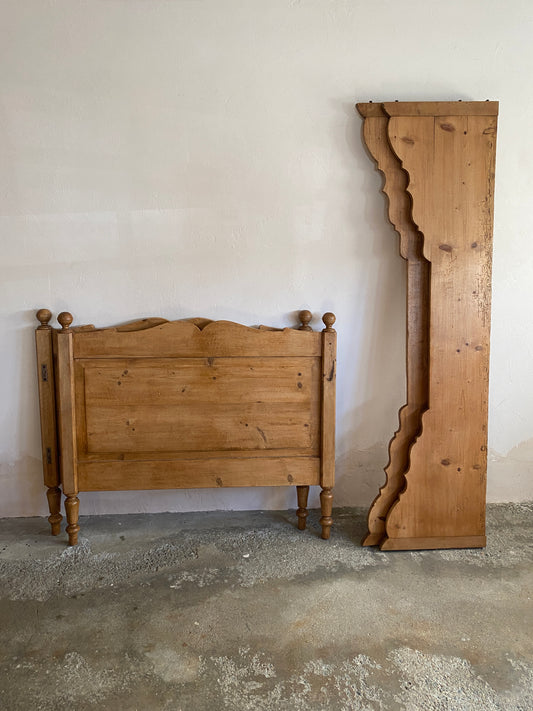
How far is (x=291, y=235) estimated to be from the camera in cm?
262

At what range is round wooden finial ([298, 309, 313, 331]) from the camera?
101 inches

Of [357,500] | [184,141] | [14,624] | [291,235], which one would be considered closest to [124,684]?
[14,624]

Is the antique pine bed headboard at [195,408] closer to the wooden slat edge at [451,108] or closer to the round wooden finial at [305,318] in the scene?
the round wooden finial at [305,318]

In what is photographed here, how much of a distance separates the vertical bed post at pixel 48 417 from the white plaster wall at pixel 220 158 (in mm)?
115

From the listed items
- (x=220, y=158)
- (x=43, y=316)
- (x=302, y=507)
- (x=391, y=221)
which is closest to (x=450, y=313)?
(x=391, y=221)

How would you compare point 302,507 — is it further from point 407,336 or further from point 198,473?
point 407,336

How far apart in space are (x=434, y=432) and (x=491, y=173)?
3.70 feet

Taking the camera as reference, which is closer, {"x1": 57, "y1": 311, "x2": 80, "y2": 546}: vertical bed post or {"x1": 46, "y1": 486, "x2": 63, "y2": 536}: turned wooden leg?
{"x1": 57, "y1": 311, "x2": 80, "y2": 546}: vertical bed post

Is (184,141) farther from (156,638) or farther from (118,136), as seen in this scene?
(156,638)

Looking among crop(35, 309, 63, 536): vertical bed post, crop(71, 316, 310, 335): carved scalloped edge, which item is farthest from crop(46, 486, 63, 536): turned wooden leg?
crop(71, 316, 310, 335): carved scalloped edge

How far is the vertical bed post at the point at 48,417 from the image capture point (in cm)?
255

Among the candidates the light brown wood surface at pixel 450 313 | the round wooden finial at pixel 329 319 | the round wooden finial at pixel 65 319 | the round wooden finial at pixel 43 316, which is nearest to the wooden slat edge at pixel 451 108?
the light brown wood surface at pixel 450 313

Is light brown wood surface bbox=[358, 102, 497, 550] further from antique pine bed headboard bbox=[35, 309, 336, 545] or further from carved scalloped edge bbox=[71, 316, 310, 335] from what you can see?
carved scalloped edge bbox=[71, 316, 310, 335]

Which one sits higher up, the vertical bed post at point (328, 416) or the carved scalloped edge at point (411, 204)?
the carved scalloped edge at point (411, 204)
